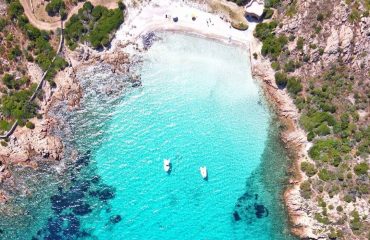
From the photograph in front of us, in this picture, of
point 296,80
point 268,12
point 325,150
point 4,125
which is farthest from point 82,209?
point 268,12

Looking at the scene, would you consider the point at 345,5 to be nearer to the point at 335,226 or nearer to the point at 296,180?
the point at 296,180

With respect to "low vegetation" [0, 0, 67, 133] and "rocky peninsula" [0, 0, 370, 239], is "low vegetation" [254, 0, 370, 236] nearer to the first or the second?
"rocky peninsula" [0, 0, 370, 239]

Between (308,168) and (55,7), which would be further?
(55,7)

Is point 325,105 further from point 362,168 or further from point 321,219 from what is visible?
point 321,219

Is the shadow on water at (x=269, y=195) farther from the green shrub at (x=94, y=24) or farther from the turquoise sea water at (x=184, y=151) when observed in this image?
the green shrub at (x=94, y=24)

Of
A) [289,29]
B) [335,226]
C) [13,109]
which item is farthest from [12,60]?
[335,226]

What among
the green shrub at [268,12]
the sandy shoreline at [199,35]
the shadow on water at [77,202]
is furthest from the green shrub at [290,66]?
the shadow on water at [77,202]
